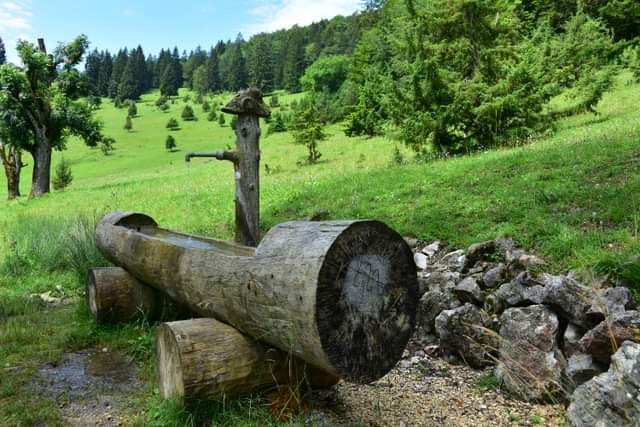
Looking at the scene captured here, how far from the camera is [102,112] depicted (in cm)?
7588

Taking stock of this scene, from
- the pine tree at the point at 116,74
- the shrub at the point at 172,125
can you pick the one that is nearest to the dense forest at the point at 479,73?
the shrub at the point at 172,125

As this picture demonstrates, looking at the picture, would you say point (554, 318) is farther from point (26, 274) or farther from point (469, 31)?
point (469, 31)

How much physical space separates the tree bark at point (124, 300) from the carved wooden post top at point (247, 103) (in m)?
2.13

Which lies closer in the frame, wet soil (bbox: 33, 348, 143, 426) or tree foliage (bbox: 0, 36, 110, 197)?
wet soil (bbox: 33, 348, 143, 426)

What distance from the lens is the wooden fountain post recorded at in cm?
541

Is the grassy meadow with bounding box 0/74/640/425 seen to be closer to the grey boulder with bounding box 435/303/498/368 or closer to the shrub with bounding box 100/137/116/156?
the grey boulder with bounding box 435/303/498/368

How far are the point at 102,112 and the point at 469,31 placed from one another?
7440cm

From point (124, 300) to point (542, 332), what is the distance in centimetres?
397

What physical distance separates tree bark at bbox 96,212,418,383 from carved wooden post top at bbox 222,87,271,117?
2653 millimetres

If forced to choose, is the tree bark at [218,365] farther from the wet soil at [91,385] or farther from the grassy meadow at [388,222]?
the wet soil at [91,385]

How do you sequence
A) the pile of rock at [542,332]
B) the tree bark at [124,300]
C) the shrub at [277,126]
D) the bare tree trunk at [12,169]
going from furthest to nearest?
1. the shrub at [277,126]
2. the bare tree trunk at [12,169]
3. the tree bark at [124,300]
4. the pile of rock at [542,332]

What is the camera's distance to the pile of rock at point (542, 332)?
8.57ft

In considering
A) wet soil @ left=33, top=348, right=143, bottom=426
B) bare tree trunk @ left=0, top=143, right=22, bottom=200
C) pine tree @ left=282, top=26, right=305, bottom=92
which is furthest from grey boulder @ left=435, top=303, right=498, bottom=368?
pine tree @ left=282, top=26, right=305, bottom=92

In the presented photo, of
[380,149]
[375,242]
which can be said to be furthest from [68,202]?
[375,242]
